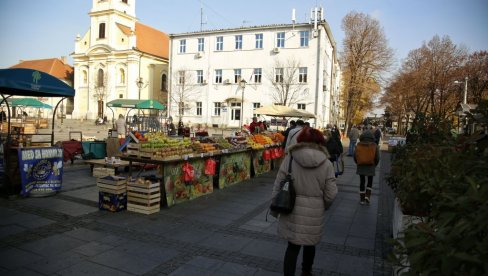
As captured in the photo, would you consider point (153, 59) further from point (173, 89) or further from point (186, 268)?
point (186, 268)

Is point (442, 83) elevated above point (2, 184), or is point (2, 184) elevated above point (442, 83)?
point (442, 83)

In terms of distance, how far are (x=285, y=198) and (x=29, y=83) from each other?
6.14m

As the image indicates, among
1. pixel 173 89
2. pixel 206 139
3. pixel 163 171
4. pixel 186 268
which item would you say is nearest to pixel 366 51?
pixel 173 89

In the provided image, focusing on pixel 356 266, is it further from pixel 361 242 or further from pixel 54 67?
pixel 54 67

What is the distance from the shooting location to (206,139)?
10.4 m

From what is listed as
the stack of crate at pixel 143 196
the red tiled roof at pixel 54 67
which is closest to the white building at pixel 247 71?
the stack of crate at pixel 143 196

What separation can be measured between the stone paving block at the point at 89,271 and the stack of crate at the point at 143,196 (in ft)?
7.72

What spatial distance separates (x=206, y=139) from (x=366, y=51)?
3333 centimetres

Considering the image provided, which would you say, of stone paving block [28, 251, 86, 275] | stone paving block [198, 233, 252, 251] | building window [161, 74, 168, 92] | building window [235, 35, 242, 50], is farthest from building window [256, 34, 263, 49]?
stone paving block [28, 251, 86, 275]

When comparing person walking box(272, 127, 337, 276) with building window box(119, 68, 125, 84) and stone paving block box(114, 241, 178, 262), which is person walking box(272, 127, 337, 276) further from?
building window box(119, 68, 125, 84)

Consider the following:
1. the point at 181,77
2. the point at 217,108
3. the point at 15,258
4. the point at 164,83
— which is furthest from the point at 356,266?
the point at 164,83

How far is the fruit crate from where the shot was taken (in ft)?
22.5

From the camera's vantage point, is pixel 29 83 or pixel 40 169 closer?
pixel 29 83

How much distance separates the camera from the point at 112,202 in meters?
6.88
